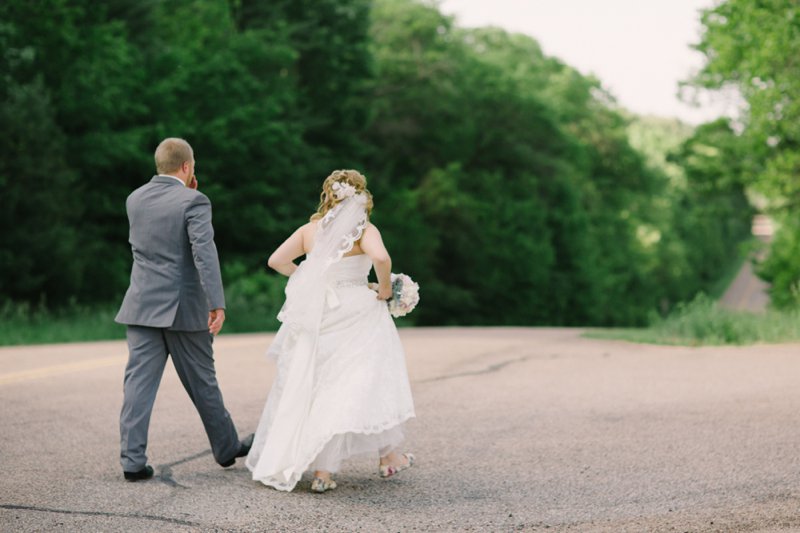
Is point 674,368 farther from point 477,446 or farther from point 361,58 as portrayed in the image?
point 361,58

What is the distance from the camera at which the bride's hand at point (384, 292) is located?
19.7 feet

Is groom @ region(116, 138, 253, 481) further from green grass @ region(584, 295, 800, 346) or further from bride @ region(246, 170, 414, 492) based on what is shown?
green grass @ region(584, 295, 800, 346)

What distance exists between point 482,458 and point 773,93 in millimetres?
18264

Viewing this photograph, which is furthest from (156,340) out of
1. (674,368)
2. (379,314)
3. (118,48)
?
(118,48)

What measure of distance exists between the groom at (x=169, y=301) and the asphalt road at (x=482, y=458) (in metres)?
0.35

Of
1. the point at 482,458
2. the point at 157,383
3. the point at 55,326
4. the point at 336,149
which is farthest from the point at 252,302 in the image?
the point at 157,383

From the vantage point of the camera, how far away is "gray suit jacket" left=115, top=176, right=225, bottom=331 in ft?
19.7

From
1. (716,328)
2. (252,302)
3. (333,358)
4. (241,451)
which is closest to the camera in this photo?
(333,358)

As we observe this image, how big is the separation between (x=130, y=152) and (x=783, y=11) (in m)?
17.0

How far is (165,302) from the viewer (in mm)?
6016

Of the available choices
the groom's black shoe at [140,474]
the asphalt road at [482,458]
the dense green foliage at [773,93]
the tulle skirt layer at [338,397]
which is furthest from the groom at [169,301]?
the dense green foliage at [773,93]

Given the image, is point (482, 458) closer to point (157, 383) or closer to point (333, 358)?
point (333, 358)

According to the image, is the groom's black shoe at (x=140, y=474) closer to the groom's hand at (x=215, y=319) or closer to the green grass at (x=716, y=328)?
the groom's hand at (x=215, y=319)

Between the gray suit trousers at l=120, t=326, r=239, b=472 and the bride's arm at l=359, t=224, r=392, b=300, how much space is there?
112 centimetres
